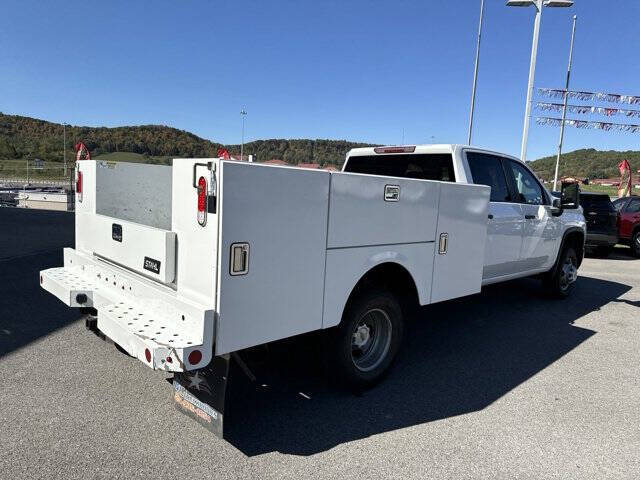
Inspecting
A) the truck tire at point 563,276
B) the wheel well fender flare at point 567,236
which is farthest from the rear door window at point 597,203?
the truck tire at point 563,276

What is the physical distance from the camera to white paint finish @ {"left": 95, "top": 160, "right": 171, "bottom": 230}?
3.88 meters

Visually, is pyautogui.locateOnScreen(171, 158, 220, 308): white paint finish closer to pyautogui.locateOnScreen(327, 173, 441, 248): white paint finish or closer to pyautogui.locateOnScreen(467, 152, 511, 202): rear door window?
pyautogui.locateOnScreen(327, 173, 441, 248): white paint finish

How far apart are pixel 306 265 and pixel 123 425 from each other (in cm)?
168

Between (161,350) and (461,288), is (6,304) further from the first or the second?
(461,288)

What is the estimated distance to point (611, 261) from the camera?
12891 millimetres

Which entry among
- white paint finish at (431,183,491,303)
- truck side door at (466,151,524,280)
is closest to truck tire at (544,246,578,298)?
truck side door at (466,151,524,280)

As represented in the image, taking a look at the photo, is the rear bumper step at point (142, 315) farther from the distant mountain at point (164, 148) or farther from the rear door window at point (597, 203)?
the rear door window at point (597, 203)

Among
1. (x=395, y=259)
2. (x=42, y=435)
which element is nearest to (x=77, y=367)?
(x=42, y=435)

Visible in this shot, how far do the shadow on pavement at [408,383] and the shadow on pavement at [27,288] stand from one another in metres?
2.39

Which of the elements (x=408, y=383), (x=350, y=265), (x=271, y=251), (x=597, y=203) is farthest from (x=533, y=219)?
→ (x=597, y=203)

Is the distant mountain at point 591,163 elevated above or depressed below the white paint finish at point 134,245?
above

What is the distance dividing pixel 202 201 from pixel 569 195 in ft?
18.5

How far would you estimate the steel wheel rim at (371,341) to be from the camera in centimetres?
387

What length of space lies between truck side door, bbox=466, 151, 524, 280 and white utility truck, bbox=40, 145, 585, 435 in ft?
0.21
